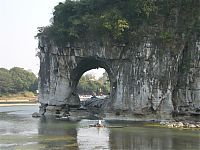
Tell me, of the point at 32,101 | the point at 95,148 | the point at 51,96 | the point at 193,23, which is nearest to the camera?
the point at 95,148

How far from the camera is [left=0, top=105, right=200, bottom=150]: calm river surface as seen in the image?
1031 inches

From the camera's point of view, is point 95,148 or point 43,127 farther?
point 43,127

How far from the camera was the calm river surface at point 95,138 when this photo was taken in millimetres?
26188

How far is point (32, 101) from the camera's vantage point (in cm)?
9900

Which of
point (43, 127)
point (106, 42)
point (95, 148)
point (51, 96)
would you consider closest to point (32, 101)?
point (51, 96)

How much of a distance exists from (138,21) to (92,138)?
1814 cm

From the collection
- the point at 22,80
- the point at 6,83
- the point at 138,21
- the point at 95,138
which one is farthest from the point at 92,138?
the point at 22,80

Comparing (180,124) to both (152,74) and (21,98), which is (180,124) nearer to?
(152,74)

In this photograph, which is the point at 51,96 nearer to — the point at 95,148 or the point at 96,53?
the point at 96,53

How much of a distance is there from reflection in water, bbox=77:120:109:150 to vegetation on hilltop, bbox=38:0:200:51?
12.0 metres

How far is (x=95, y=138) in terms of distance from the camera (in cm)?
2997

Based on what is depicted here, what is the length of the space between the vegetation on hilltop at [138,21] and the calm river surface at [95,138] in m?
10.5

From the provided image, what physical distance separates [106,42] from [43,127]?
12.8 meters

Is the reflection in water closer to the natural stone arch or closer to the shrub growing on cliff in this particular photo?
the natural stone arch
